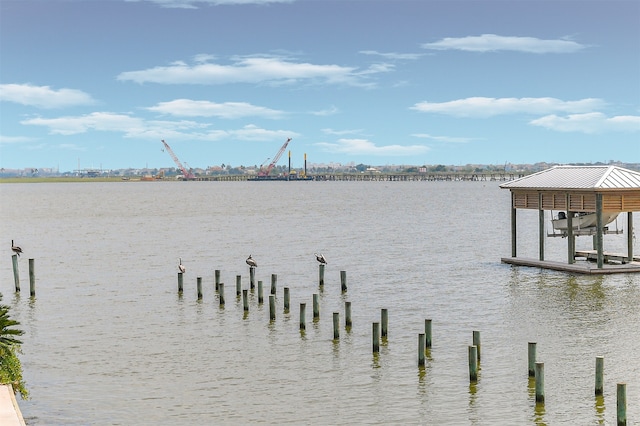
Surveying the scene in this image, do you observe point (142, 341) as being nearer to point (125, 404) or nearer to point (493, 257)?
point (125, 404)

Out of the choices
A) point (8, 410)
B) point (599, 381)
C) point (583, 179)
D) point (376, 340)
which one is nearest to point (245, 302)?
point (376, 340)

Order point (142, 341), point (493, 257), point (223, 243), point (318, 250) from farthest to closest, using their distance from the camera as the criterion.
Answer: point (223, 243) → point (318, 250) → point (493, 257) → point (142, 341)

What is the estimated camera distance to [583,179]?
162 feet

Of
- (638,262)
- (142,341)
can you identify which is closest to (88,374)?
(142,341)

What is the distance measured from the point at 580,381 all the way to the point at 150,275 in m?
34.9

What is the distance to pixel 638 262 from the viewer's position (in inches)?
2079

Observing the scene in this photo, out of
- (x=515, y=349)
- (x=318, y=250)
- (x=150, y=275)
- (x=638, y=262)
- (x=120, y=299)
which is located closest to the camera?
(x=515, y=349)

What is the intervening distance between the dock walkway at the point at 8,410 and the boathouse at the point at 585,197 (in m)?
33.5

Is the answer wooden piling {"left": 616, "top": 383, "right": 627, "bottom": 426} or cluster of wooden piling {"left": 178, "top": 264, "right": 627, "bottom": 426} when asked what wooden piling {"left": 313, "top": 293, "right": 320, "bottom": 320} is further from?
wooden piling {"left": 616, "top": 383, "right": 627, "bottom": 426}

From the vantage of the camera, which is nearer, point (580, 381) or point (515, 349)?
point (580, 381)

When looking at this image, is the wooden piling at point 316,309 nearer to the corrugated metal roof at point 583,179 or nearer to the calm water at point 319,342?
the calm water at point 319,342

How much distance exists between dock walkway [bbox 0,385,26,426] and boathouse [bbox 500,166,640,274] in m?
33.5

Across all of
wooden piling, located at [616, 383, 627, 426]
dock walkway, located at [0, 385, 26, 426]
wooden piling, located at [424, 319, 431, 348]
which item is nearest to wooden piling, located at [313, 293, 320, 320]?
wooden piling, located at [424, 319, 431, 348]

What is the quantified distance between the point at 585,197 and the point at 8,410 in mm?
35454
